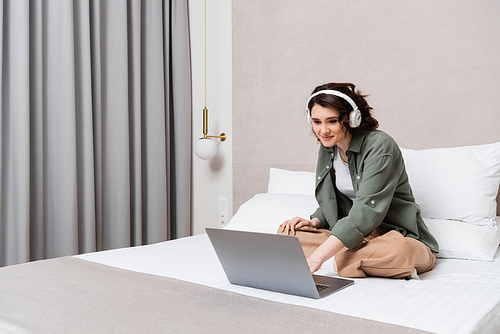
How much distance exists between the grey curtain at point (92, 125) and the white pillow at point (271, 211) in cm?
94

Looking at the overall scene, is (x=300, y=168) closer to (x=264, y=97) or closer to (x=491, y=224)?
(x=264, y=97)

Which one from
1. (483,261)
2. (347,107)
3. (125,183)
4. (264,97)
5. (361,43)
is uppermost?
(361,43)

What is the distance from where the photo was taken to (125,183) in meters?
2.58

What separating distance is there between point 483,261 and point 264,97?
5.05ft

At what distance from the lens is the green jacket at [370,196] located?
4.05ft

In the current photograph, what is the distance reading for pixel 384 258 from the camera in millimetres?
1220

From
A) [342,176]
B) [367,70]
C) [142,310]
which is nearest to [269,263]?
[142,310]

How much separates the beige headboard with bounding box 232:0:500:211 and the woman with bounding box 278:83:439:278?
734 mm

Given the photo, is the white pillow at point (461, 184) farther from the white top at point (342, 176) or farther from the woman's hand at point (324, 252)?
the woman's hand at point (324, 252)

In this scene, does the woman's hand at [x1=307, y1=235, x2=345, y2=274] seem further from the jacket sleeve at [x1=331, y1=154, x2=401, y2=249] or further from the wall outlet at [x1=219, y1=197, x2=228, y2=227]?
the wall outlet at [x1=219, y1=197, x2=228, y2=227]

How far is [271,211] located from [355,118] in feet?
2.25

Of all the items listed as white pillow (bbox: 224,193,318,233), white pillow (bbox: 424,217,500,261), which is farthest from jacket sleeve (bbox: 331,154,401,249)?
white pillow (bbox: 224,193,318,233)

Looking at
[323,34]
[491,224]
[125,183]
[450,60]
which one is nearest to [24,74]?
[125,183]

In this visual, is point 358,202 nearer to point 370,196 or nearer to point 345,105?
point 370,196
